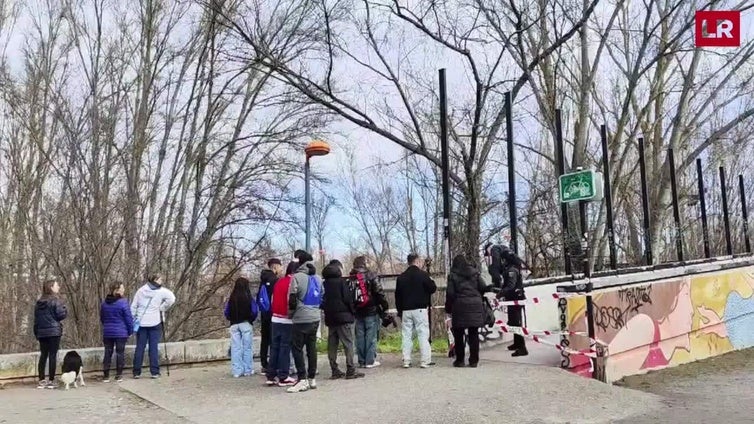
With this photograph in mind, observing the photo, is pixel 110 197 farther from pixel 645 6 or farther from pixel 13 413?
pixel 645 6

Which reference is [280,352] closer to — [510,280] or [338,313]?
[338,313]

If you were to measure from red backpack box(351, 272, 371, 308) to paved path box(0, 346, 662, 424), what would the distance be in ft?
3.42

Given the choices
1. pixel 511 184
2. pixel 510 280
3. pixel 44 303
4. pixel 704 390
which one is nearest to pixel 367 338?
pixel 510 280

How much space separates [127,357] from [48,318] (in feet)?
5.41

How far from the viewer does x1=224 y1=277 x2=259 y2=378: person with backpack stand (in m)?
10.5

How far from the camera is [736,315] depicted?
16031 millimetres

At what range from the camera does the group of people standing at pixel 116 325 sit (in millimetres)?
10062

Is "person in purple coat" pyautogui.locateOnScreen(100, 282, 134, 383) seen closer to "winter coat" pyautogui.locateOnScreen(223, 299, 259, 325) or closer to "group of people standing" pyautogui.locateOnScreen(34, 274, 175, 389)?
"group of people standing" pyautogui.locateOnScreen(34, 274, 175, 389)

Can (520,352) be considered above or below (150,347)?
below

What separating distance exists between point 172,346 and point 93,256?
16.7 feet

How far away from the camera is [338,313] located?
9.78m

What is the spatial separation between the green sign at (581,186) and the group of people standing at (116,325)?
21.1 feet

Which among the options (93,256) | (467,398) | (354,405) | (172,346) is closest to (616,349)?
(467,398)

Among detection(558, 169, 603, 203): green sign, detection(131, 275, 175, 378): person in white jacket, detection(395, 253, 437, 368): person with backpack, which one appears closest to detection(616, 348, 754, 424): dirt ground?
detection(558, 169, 603, 203): green sign
